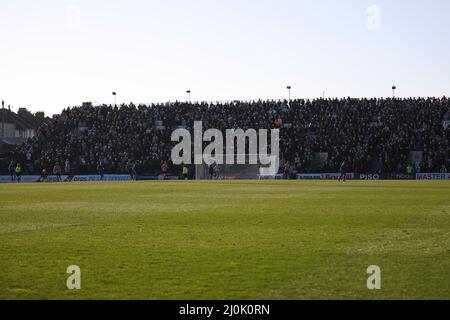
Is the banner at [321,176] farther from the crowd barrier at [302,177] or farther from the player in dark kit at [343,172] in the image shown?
the player in dark kit at [343,172]

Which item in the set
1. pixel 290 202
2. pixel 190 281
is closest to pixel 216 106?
pixel 290 202

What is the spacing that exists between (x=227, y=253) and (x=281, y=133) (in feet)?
180

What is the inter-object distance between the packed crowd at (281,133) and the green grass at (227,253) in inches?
1565

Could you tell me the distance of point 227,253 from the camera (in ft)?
40.2

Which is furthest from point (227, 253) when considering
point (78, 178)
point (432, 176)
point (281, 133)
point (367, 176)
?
point (78, 178)

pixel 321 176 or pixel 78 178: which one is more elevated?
pixel 321 176

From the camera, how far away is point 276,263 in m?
11.0

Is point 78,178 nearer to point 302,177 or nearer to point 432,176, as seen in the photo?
point 302,177

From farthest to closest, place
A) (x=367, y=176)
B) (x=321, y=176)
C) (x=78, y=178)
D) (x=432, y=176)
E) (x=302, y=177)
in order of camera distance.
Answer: (x=78, y=178) → (x=302, y=177) → (x=321, y=176) → (x=367, y=176) → (x=432, y=176)

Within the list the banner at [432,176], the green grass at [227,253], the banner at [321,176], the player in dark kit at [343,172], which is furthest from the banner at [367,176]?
the green grass at [227,253]

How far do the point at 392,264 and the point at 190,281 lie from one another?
3.49 meters

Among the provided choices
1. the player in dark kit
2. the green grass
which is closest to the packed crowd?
the player in dark kit

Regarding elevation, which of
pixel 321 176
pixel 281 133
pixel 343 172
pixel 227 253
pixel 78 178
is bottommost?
pixel 78 178
